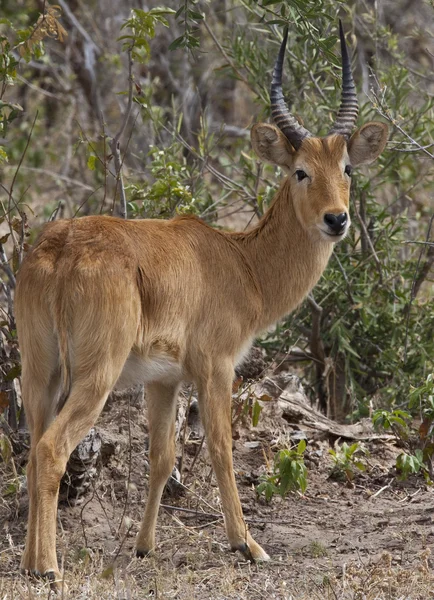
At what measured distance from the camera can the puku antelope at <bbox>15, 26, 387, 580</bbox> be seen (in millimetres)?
5926

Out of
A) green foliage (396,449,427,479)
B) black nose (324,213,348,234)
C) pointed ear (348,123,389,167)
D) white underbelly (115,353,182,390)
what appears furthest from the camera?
green foliage (396,449,427,479)

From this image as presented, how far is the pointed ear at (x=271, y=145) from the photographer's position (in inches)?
291

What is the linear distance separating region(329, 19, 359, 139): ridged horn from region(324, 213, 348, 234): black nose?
86 cm

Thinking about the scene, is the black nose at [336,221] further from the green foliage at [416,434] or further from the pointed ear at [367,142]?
the green foliage at [416,434]

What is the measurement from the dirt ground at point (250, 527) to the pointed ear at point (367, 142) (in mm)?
2494

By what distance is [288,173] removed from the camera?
7.53 m

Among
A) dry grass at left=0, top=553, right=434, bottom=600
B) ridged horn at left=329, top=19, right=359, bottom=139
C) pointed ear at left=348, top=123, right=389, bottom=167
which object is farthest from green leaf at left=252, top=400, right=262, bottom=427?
ridged horn at left=329, top=19, right=359, bottom=139

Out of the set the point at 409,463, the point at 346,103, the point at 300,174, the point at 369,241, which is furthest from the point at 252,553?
the point at 369,241

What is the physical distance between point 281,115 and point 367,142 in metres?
0.72

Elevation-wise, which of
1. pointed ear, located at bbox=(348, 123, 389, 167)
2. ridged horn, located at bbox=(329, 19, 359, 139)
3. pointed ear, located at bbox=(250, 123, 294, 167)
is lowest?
pointed ear, located at bbox=(250, 123, 294, 167)

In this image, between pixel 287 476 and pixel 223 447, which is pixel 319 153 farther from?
pixel 287 476

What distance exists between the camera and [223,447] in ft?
22.0

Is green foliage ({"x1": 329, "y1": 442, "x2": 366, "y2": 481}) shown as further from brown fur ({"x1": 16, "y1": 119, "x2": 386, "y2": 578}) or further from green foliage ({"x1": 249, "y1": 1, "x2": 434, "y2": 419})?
brown fur ({"x1": 16, "y1": 119, "x2": 386, "y2": 578})

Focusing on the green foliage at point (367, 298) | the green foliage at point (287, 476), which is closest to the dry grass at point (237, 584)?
the green foliage at point (287, 476)
